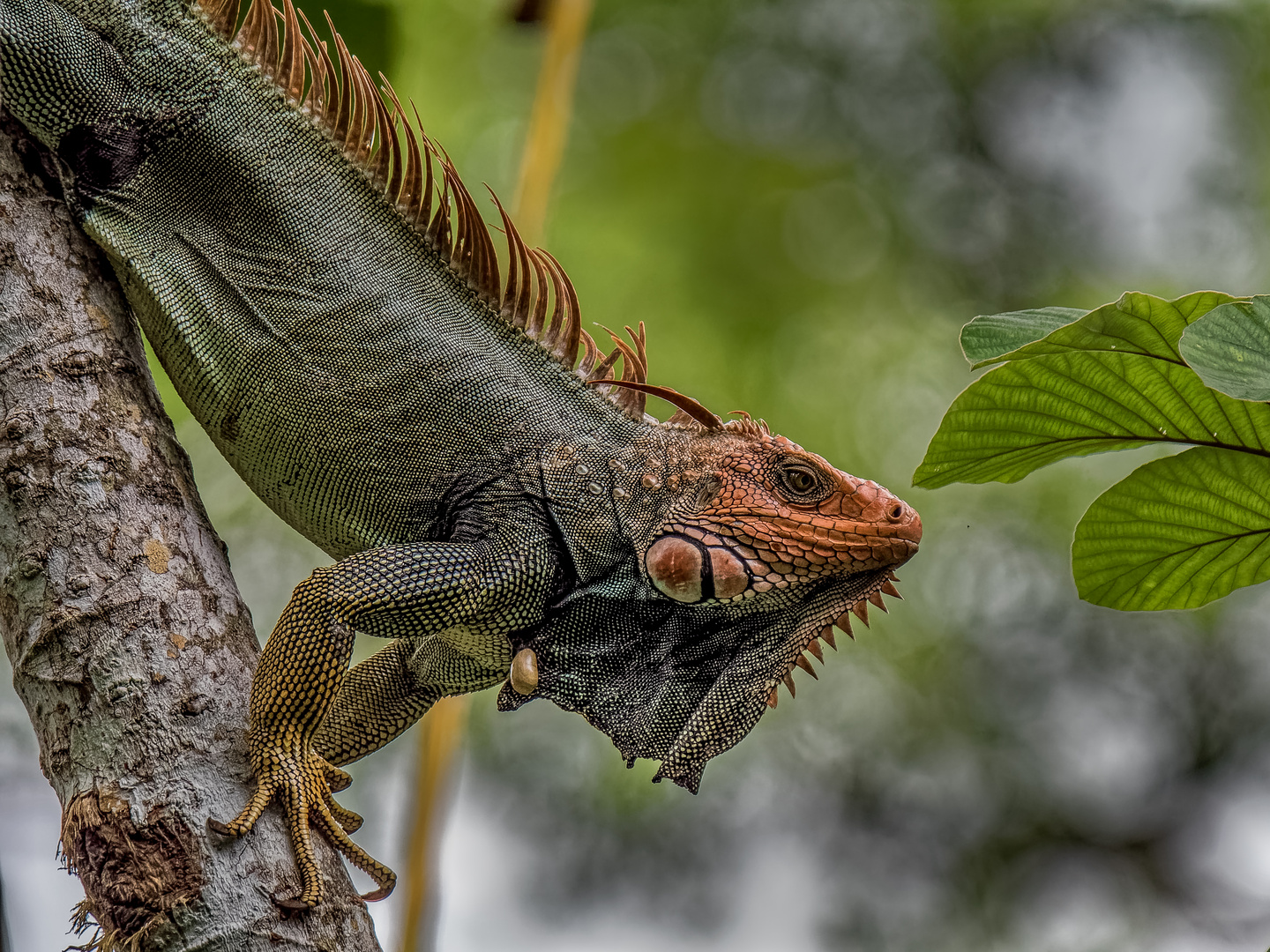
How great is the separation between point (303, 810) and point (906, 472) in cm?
344

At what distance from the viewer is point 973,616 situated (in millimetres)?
4941

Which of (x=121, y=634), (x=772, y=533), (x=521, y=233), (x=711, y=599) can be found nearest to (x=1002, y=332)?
(x=772, y=533)

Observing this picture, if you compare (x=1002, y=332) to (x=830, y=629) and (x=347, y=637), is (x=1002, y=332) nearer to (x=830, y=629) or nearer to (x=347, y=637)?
(x=830, y=629)

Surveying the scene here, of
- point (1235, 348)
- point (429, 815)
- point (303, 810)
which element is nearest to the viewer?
point (1235, 348)

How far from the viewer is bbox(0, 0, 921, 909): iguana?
8.18 ft

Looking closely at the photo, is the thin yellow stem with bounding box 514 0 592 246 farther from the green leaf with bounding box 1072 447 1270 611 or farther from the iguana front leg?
the green leaf with bounding box 1072 447 1270 611

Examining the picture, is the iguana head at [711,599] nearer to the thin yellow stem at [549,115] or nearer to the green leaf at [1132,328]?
the green leaf at [1132,328]

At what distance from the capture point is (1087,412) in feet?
5.91

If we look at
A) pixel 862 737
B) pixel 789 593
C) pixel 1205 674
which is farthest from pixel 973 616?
pixel 789 593

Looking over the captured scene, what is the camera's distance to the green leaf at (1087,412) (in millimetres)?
1747

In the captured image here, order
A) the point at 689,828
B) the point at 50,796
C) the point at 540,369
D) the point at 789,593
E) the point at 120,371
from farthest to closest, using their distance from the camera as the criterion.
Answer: the point at 689,828 → the point at 50,796 → the point at 540,369 → the point at 789,593 → the point at 120,371

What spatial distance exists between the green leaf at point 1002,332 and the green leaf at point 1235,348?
0.26m

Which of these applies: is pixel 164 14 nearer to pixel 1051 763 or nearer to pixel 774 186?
pixel 774 186

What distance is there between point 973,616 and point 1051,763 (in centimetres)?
77
